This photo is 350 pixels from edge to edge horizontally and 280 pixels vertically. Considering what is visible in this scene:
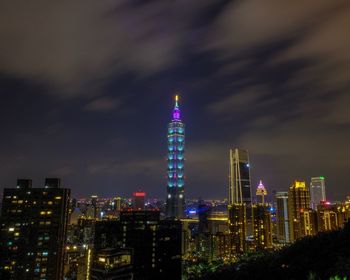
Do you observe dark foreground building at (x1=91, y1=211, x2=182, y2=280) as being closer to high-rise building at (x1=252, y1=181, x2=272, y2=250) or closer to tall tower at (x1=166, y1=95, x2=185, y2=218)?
high-rise building at (x1=252, y1=181, x2=272, y2=250)

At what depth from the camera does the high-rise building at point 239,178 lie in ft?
447

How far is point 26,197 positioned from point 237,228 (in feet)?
162

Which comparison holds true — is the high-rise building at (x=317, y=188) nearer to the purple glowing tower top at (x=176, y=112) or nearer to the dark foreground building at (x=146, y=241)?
the purple glowing tower top at (x=176, y=112)

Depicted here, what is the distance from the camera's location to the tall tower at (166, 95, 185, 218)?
10631cm

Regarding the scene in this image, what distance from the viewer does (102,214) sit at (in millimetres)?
105000

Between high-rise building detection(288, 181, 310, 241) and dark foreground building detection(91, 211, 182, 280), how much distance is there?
41.5 metres

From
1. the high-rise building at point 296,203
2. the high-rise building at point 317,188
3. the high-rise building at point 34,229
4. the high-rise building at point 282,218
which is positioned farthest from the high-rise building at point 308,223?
the high-rise building at point 317,188

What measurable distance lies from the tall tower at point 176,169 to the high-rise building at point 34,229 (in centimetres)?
6452

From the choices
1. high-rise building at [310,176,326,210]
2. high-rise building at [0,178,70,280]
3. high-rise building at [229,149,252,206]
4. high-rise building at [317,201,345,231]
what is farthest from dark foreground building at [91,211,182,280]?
high-rise building at [310,176,326,210]

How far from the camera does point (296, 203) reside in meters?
87.0

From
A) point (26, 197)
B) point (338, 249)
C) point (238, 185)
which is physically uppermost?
point (238, 185)

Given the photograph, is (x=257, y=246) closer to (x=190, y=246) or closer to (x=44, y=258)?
(x=190, y=246)

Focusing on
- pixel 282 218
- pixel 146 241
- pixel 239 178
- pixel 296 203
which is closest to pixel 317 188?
pixel 239 178

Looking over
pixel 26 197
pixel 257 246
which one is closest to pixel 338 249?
pixel 26 197
